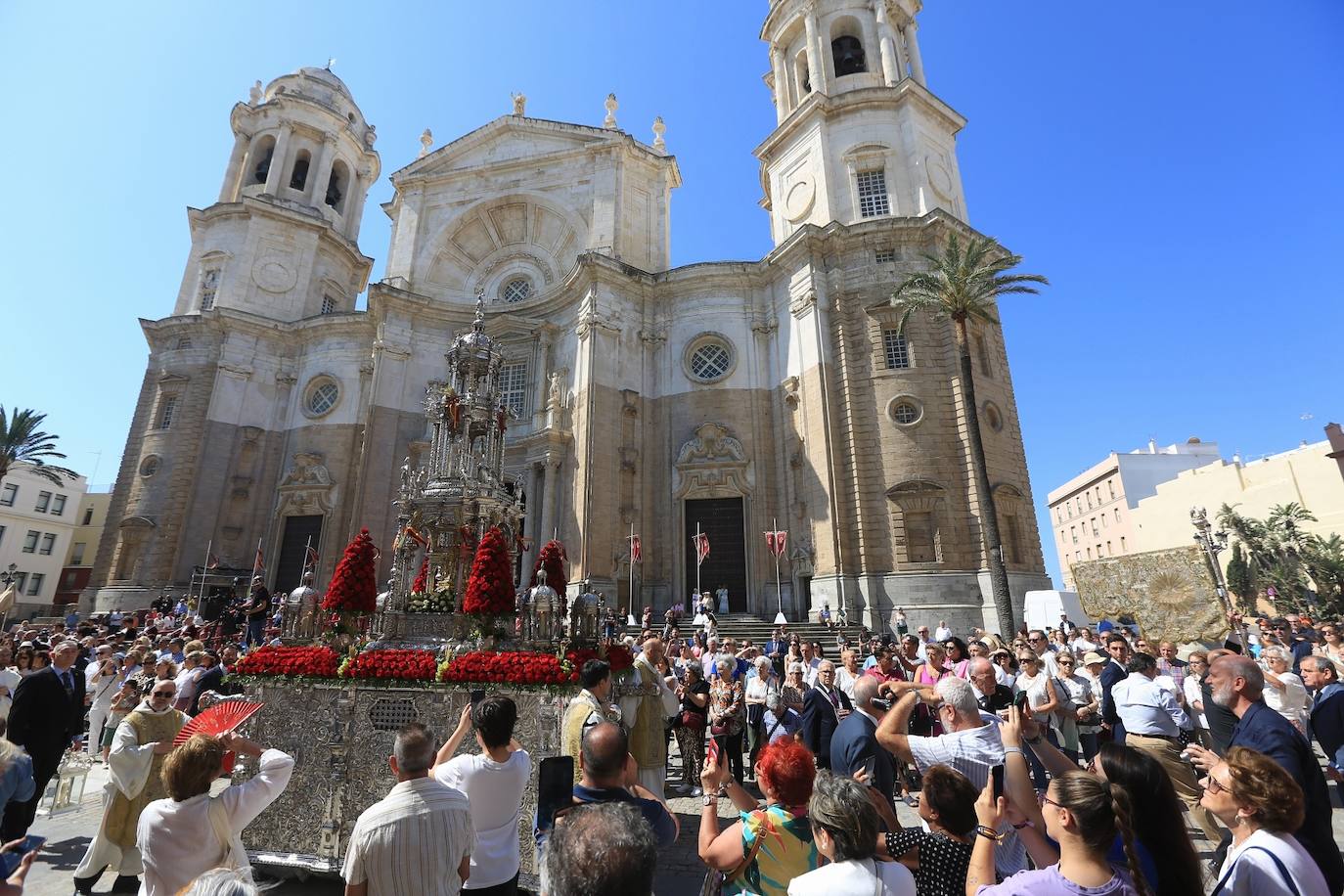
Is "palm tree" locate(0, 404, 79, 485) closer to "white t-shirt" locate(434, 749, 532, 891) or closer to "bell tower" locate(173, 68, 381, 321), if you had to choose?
"bell tower" locate(173, 68, 381, 321)

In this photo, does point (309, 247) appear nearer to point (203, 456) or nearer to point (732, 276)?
point (203, 456)

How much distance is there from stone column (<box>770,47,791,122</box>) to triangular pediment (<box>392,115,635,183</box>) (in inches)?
359

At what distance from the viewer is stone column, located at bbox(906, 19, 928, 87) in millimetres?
30500

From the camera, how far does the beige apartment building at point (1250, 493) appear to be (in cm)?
4309

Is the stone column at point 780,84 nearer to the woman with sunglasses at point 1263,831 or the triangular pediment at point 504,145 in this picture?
the triangular pediment at point 504,145

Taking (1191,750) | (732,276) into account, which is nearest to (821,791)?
(1191,750)

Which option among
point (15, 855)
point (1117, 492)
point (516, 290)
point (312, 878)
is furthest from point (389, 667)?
point (1117, 492)

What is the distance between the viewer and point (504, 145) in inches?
1341

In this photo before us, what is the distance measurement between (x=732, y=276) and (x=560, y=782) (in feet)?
88.2

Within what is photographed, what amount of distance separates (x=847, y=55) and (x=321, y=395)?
105 feet

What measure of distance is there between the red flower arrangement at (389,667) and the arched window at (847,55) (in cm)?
3393

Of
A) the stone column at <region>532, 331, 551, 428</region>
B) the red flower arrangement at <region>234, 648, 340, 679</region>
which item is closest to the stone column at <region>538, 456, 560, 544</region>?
the stone column at <region>532, 331, 551, 428</region>

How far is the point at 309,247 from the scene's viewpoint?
116ft

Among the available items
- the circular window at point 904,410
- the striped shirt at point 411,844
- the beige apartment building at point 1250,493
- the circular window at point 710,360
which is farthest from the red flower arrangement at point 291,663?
the beige apartment building at point 1250,493
